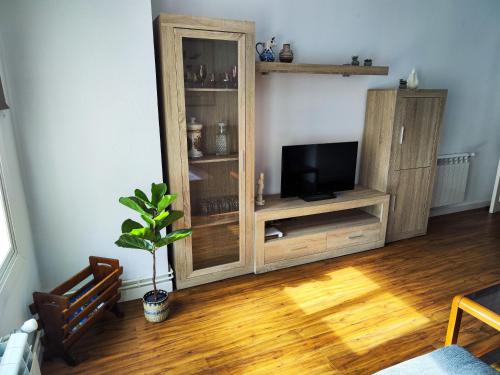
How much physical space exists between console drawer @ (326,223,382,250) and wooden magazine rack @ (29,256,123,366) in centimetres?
180

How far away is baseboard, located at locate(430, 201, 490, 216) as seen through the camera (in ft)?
13.7

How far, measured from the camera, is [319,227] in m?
3.03

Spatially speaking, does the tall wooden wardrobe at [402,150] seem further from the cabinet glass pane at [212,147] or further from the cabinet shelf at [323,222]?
the cabinet glass pane at [212,147]

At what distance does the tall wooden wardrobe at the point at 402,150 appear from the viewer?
10.2ft

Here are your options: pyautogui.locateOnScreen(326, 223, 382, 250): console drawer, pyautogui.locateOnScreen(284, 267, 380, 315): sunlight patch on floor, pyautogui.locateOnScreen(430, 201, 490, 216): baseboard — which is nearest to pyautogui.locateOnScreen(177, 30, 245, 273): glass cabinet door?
pyautogui.locateOnScreen(284, 267, 380, 315): sunlight patch on floor

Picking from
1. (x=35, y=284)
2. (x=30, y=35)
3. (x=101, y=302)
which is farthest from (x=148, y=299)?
(x=30, y=35)

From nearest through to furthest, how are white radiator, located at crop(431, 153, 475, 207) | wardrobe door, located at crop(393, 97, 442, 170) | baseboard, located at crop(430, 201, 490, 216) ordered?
wardrobe door, located at crop(393, 97, 442, 170) → white radiator, located at crop(431, 153, 475, 207) → baseboard, located at crop(430, 201, 490, 216)

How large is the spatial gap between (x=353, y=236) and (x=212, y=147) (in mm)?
1579

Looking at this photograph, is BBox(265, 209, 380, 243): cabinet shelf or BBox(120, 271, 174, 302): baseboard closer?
BBox(120, 271, 174, 302): baseboard

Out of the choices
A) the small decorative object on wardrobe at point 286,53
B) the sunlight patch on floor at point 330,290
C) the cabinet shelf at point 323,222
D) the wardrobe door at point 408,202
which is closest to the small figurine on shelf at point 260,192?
the cabinet shelf at point 323,222

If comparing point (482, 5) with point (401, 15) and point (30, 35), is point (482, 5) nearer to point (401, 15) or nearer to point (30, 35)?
point (401, 15)

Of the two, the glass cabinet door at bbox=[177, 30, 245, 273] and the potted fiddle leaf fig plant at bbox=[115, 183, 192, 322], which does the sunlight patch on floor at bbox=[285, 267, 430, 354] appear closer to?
the glass cabinet door at bbox=[177, 30, 245, 273]

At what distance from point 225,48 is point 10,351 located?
2.02 m

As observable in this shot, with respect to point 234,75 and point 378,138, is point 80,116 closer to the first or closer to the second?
point 234,75
